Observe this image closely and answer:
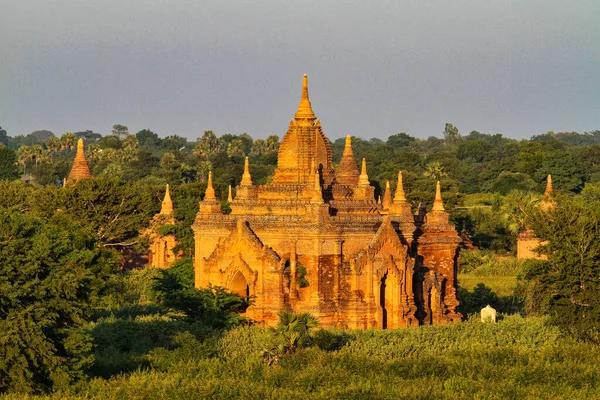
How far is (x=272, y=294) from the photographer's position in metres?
47.0

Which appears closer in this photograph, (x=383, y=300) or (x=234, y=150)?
(x=383, y=300)

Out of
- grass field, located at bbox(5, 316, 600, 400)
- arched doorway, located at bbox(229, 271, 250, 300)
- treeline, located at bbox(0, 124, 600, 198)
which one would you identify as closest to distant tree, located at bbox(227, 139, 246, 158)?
treeline, located at bbox(0, 124, 600, 198)

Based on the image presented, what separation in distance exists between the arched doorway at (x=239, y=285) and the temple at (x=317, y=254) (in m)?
0.03

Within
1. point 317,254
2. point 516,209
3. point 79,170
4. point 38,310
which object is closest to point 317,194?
point 317,254

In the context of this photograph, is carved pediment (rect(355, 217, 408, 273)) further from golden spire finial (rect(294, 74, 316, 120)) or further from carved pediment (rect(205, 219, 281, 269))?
golden spire finial (rect(294, 74, 316, 120))

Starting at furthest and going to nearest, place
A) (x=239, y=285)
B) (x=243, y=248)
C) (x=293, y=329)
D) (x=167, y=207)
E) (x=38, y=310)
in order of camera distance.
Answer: (x=167, y=207) → (x=239, y=285) → (x=243, y=248) → (x=293, y=329) → (x=38, y=310)

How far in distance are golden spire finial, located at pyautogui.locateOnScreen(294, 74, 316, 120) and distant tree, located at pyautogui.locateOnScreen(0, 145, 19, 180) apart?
283 feet

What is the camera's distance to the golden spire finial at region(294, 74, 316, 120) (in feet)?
165

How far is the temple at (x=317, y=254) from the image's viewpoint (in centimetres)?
4688

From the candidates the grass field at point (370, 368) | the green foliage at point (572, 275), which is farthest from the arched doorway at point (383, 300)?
the green foliage at point (572, 275)

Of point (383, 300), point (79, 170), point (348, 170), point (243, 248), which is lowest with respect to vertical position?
point (383, 300)

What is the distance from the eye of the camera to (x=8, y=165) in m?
138

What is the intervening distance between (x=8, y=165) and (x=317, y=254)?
94.9 metres

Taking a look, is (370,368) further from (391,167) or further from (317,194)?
(391,167)
